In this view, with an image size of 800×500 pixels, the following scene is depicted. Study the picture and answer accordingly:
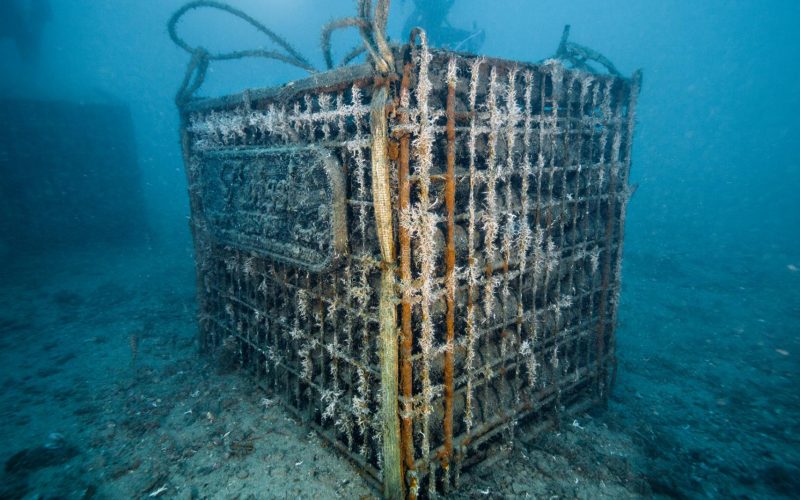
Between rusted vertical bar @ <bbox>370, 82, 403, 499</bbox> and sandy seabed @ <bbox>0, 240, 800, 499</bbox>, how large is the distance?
2.06 ft

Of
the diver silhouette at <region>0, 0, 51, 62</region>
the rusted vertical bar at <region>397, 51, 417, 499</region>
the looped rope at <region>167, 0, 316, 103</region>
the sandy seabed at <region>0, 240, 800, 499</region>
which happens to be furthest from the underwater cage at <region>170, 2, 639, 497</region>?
the diver silhouette at <region>0, 0, 51, 62</region>

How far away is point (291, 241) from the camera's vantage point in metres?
3.74

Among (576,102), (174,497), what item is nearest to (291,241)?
(174,497)

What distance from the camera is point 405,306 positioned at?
105 inches

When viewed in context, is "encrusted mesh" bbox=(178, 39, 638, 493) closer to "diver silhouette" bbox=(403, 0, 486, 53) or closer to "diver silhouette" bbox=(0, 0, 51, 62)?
"diver silhouette" bbox=(403, 0, 486, 53)

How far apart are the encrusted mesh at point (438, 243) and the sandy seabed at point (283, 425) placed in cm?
37

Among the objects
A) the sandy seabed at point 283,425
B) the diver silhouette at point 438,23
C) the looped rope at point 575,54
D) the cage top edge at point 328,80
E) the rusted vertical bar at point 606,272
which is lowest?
the sandy seabed at point 283,425

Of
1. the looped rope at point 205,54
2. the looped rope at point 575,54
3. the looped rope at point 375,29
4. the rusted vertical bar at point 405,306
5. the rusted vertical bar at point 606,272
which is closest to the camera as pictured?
the looped rope at point 375,29

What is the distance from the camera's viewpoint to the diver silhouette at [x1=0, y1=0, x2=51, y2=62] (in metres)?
20.0

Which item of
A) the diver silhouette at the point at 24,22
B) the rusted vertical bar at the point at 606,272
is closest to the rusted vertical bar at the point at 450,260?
the rusted vertical bar at the point at 606,272

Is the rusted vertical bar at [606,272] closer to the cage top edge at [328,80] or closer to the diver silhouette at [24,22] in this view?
the cage top edge at [328,80]

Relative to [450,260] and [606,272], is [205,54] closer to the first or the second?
[450,260]

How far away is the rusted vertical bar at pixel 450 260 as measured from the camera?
2682 mm

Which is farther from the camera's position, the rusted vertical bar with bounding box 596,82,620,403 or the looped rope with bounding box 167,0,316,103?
the looped rope with bounding box 167,0,316,103
